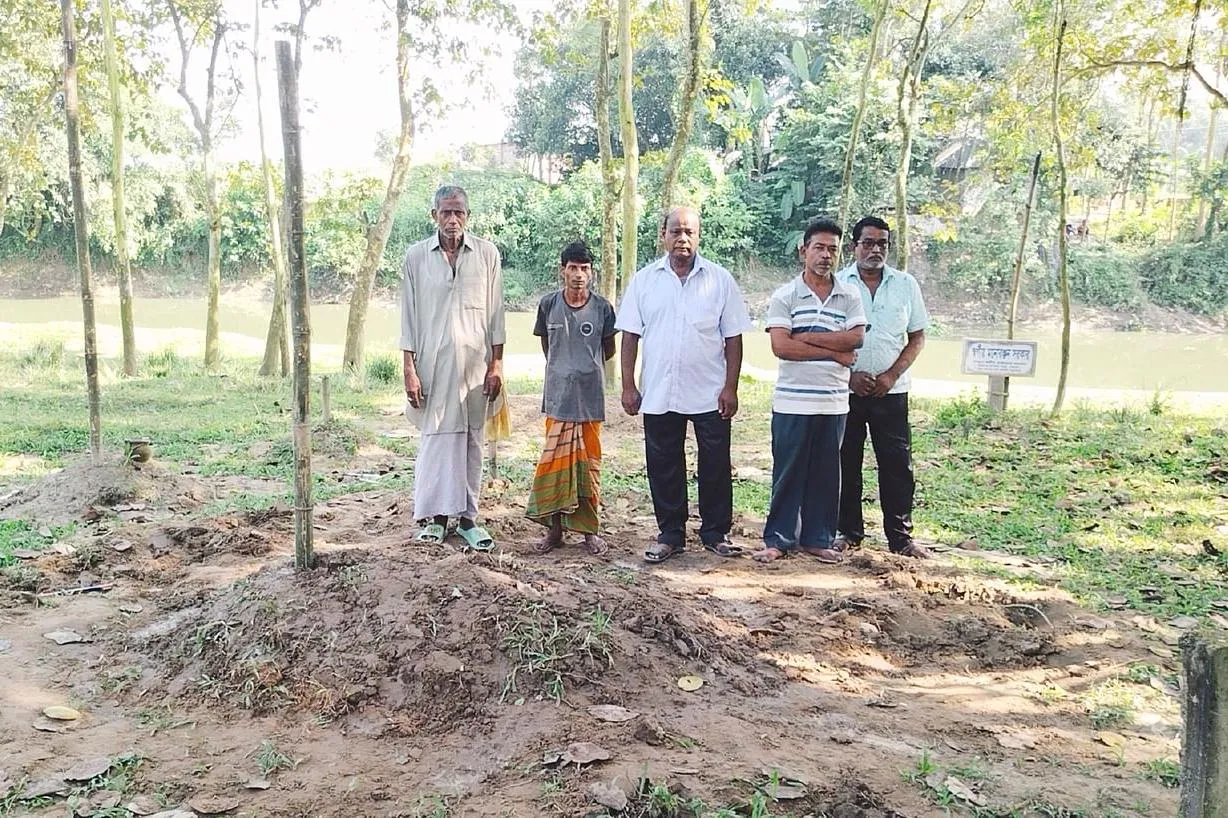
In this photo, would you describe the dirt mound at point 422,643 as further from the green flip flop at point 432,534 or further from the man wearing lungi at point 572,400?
the man wearing lungi at point 572,400

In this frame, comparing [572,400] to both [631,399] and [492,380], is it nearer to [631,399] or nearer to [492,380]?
[631,399]

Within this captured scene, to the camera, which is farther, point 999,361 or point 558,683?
point 999,361

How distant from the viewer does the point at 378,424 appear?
10.1 m

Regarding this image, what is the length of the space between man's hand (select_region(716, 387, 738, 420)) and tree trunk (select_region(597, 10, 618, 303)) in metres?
6.07

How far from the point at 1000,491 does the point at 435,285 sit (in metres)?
4.68

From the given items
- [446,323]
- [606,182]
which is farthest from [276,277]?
[446,323]

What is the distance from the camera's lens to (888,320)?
515 cm

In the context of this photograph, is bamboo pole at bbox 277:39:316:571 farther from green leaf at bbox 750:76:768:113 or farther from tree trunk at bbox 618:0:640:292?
green leaf at bbox 750:76:768:113

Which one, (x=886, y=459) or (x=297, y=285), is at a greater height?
(x=297, y=285)

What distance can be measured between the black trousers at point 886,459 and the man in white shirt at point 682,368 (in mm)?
728

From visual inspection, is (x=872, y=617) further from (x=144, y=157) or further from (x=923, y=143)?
(x=144, y=157)

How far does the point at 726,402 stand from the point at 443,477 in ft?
5.25

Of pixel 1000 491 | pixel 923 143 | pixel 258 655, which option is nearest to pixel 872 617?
pixel 258 655

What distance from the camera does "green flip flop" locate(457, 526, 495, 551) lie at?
497 centimetres
